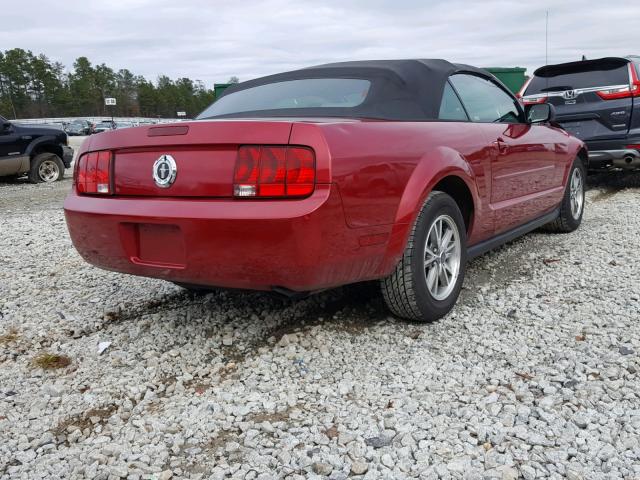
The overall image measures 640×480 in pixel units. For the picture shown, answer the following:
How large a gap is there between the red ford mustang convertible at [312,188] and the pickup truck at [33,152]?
9.24 meters

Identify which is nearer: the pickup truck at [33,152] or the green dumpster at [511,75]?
the pickup truck at [33,152]

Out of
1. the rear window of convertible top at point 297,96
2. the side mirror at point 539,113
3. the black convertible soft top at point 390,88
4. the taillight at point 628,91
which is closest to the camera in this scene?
the black convertible soft top at point 390,88

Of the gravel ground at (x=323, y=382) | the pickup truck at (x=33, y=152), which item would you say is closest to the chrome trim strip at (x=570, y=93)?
the gravel ground at (x=323, y=382)

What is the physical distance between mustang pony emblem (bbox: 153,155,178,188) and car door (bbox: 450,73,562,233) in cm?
189

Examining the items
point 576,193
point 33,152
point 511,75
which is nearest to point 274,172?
point 576,193

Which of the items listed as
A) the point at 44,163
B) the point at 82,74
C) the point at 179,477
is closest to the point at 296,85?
the point at 179,477

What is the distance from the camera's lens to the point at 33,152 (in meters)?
11.7

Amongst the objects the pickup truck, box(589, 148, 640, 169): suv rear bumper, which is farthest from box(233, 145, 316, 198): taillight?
the pickup truck

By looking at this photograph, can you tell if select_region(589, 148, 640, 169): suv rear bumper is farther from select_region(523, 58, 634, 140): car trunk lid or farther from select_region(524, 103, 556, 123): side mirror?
select_region(524, 103, 556, 123): side mirror

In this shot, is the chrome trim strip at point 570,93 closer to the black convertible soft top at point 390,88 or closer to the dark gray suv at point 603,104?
the dark gray suv at point 603,104

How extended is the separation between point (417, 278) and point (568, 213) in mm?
2897

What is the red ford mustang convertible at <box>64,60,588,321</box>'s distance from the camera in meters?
2.41

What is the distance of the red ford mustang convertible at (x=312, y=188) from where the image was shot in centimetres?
241

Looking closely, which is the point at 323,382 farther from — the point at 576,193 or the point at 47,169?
the point at 47,169
